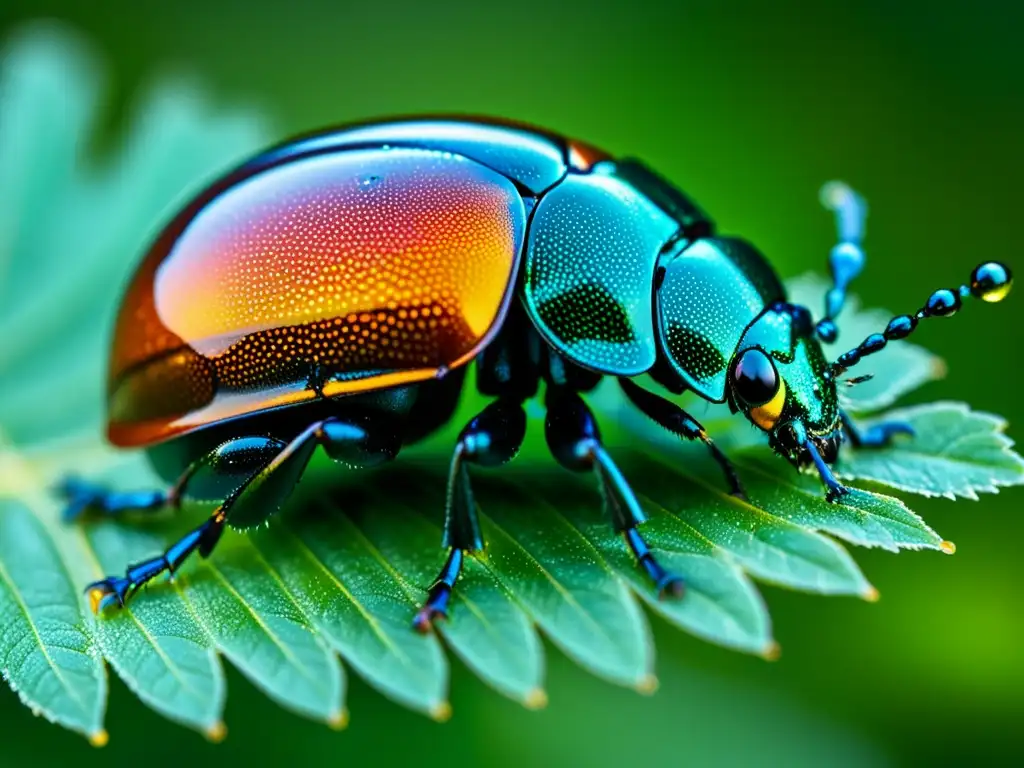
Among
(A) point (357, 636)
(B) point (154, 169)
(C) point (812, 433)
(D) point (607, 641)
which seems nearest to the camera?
(D) point (607, 641)

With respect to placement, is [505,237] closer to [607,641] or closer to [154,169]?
[607,641]

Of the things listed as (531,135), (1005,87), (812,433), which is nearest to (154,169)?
(531,135)

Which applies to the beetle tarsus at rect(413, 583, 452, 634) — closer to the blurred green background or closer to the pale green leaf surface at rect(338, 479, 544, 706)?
the pale green leaf surface at rect(338, 479, 544, 706)

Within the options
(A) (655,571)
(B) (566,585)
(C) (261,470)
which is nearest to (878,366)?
(A) (655,571)

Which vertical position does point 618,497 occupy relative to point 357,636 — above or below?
above

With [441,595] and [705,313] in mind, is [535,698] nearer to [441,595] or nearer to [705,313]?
[441,595]

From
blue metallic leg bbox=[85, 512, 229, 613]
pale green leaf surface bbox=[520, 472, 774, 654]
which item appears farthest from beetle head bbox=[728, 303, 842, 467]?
blue metallic leg bbox=[85, 512, 229, 613]
